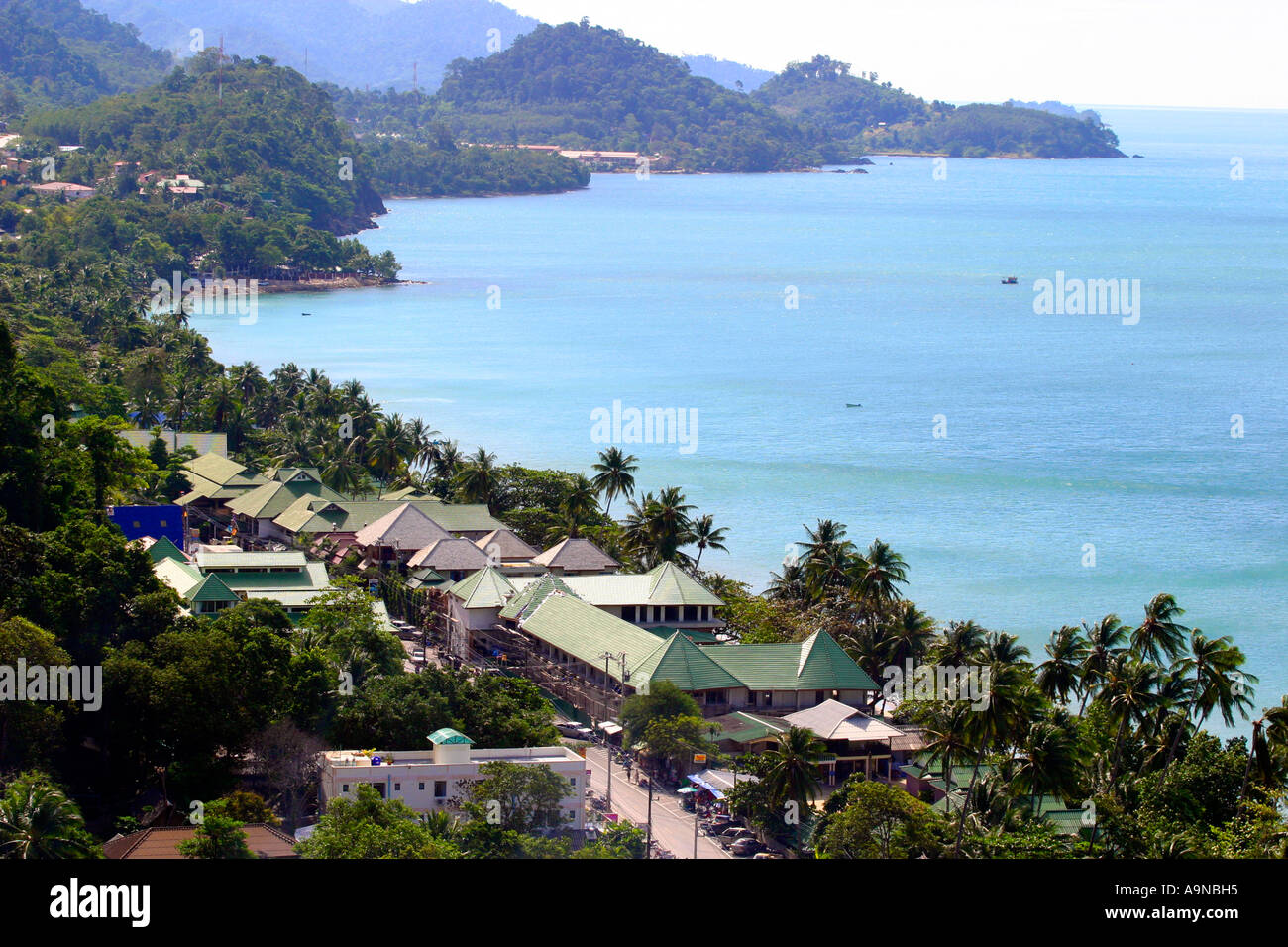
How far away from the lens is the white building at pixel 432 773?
26.0 m

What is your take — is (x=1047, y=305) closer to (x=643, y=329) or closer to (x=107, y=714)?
(x=643, y=329)

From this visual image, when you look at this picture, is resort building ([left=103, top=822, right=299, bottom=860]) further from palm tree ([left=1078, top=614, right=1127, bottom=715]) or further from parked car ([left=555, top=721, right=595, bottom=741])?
palm tree ([left=1078, top=614, right=1127, bottom=715])

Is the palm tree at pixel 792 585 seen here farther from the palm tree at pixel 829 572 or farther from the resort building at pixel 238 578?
the resort building at pixel 238 578

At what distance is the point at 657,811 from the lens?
27.7 meters

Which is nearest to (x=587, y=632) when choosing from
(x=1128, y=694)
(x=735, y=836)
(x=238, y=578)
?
(x=238, y=578)

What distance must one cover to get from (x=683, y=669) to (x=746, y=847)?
7832 mm

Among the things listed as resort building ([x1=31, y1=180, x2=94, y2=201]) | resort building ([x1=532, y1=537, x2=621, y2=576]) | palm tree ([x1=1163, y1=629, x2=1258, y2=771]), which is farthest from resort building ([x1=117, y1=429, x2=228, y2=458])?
resort building ([x1=31, y1=180, x2=94, y2=201])

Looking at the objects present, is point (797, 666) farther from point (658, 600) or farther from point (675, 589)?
point (675, 589)

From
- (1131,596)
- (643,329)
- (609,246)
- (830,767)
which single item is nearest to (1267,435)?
(1131,596)

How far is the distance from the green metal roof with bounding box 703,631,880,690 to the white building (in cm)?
775

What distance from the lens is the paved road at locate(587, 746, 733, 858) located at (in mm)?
25800

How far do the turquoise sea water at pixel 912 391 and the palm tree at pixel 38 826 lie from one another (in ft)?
106

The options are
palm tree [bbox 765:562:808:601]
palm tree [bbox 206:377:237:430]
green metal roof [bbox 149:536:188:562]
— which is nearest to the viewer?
green metal roof [bbox 149:536:188:562]

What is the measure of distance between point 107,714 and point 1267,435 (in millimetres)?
62539
